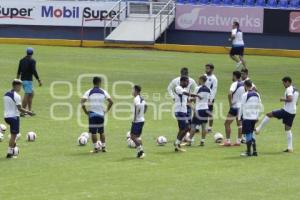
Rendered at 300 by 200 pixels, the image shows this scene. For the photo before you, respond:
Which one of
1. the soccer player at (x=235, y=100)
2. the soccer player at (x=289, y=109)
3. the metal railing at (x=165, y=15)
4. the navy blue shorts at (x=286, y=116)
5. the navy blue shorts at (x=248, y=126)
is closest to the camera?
the navy blue shorts at (x=248, y=126)

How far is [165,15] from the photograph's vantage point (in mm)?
Answer: 52781

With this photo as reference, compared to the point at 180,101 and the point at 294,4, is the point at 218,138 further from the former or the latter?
the point at 294,4

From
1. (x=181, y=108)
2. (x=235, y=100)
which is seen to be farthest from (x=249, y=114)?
(x=235, y=100)

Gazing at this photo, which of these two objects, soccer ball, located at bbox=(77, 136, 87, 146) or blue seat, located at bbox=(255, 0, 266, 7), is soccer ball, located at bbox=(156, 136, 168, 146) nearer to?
soccer ball, located at bbox=(77, 136, 87, 146)

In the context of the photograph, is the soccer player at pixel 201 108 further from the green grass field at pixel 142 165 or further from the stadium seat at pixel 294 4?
the stadium seat at pixel 294 4

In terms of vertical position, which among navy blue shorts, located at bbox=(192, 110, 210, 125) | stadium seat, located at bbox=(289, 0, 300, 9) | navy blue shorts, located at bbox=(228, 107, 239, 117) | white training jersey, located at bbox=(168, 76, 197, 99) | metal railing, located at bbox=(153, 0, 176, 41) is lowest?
navy blue shorts, located at bbox=(192, 110, 210, 125)

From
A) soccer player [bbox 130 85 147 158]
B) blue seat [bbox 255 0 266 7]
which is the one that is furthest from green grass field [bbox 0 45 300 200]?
blue seat [bbox 255 0 266 7]

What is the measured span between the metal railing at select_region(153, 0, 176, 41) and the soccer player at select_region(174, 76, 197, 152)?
29037 millimetres

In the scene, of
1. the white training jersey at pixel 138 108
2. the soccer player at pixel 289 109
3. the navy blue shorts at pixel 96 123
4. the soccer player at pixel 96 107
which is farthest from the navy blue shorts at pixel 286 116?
the navy blue shorts at pixel 96 123

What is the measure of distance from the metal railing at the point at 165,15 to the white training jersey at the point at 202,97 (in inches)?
1106

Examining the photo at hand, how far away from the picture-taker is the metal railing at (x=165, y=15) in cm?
5191

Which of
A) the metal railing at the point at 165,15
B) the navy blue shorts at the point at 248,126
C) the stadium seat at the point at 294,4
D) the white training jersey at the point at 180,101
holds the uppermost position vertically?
the stadium seat at the point at 294,4

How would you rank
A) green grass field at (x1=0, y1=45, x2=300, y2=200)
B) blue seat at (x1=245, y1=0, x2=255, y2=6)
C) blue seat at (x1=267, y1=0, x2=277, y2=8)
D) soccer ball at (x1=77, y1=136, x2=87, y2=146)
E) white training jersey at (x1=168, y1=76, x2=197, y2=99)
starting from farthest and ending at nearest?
1. blue seat at (x1=245, y1=0, x2=255, y2=6)
2. blue seat at (x1=267, y1=0, x2=277, y2=8)
3. soccer ball at (x1=77, y1=136, x2=87, y2=146)
4. white training jersey at (x1=168, y1=76, x2=197, y2=99)
5. green grass field at (x1=0, y1=45, x2=300, y2=200)

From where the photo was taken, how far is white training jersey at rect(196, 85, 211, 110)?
23.5m
